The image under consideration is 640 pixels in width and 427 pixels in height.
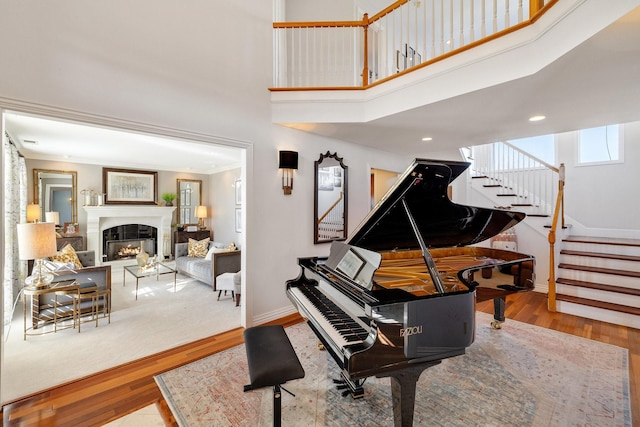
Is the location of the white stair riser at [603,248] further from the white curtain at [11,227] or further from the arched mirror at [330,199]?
the white curtain at [11,227]

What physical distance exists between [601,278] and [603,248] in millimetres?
658

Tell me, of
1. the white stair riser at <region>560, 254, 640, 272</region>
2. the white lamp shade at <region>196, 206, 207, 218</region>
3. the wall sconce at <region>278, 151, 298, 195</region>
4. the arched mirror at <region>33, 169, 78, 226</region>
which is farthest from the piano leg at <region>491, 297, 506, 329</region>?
the arched mirror at <region>33, 169, 78, 226</region>

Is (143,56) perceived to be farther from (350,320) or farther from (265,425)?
(265,425)

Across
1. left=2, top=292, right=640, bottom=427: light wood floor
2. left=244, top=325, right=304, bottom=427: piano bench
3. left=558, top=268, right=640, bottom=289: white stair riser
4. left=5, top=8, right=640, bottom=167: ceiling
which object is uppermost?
left=5, top=8, right=640, bottom=167: ceiling

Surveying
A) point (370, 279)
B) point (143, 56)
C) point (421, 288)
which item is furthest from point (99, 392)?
point (143, 56)

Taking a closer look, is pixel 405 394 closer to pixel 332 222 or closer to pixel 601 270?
pixel 332 222

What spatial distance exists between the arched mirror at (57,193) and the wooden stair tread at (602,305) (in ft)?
30.3

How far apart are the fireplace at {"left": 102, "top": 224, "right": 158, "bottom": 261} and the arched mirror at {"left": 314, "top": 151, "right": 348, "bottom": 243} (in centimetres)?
538

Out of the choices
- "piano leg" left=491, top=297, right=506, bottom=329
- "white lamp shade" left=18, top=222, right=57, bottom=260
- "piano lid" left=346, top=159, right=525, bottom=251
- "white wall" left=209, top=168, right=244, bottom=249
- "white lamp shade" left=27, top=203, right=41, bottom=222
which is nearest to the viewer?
"piano lid" left=346, top=159, right=525, bottom=251

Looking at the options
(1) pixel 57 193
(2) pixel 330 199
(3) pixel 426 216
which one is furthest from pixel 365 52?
(1) pixel 57 193

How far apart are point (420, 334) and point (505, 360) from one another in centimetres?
182

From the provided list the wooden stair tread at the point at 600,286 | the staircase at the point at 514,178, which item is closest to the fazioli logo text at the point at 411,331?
the wooden stair tread at the point at 600,286

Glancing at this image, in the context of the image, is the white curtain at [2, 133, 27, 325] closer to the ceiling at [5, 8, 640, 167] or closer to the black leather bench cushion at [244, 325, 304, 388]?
the ceiling at [5, 8, 640, 167]

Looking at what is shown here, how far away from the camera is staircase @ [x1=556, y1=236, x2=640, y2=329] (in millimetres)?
3410
